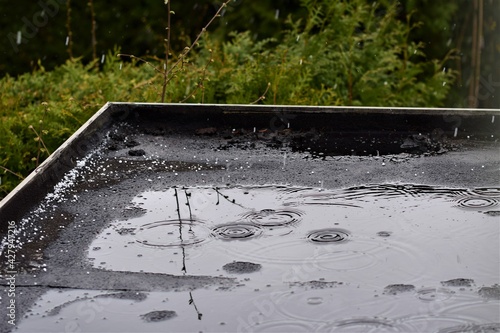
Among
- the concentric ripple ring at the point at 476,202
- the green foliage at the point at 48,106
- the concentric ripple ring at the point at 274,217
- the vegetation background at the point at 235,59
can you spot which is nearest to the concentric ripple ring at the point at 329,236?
the concentric ripple ring at the point at 274,217

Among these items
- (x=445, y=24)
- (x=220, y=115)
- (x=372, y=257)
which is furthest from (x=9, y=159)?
(x=445, y=24)

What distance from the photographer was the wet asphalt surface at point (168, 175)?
244 cm

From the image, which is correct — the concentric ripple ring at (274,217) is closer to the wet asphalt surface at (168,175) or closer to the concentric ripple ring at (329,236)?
the concentric ripple ring at (329,236)

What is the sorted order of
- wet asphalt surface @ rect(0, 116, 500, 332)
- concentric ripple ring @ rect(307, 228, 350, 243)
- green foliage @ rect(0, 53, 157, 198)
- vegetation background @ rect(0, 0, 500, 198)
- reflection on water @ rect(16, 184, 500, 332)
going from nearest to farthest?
reflection on water @ rect(16, 184, 500, 332)
wet asphalt surface @ rect(0, 116, 500, 332)
concentric ripple ring @ rect(307, 228, 350, 243)
green foliage @ rect(0, 53, 157, 198)
vegetation background @ rect(0, 0, 500, 198)

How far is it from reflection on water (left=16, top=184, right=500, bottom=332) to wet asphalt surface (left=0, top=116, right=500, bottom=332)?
68mm

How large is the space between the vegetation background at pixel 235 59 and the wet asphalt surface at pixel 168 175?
990 mm

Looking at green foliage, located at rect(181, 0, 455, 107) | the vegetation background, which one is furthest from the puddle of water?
green foliage, located at rect(181, 0, 455, 107)

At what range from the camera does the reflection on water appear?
2.13 meters

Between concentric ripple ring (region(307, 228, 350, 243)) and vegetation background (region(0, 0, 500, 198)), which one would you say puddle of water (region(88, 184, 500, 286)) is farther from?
vegetation background (region(0, 0, 500, 198))

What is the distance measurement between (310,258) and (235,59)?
421cm

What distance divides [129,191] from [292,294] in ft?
3.71

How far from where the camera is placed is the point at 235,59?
21.6 feet

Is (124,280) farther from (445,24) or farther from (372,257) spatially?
(445,24)

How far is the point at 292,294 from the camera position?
7.43ft
